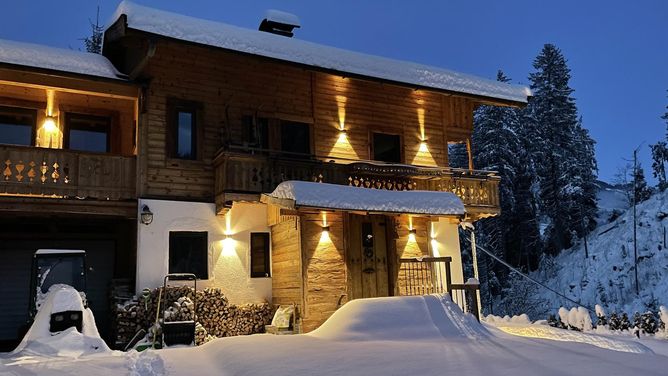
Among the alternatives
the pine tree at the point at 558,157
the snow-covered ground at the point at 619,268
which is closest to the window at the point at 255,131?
the snow-covered ground at the point at 619,268

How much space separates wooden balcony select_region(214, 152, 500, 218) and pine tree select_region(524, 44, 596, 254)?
59.4 ft

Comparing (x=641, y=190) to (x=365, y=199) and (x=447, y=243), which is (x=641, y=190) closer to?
(x=447, y=243)

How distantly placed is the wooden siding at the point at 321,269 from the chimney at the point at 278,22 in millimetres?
7136

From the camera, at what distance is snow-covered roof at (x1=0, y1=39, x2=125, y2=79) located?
1327cm

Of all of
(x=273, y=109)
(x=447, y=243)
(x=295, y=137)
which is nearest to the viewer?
(x=273, y=109)

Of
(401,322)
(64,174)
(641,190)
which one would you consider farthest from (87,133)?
(641,190)

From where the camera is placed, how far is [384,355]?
8164 mm

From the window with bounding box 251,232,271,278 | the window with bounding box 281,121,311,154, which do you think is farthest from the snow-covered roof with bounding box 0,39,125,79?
the window with bounding box 251,232,271,278

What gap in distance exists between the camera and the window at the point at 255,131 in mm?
15672

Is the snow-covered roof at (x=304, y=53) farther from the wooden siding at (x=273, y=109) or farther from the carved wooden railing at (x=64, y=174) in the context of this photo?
the carved wooden railing at (x=64, y=174)

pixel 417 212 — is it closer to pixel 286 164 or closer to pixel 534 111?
pixel 286 164

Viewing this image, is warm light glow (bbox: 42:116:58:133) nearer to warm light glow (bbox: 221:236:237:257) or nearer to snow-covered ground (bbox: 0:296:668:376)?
warm light glow (bbox: 221:236:237:257)

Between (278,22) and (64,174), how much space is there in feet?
27.3

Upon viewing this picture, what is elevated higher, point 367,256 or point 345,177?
point 345,177
